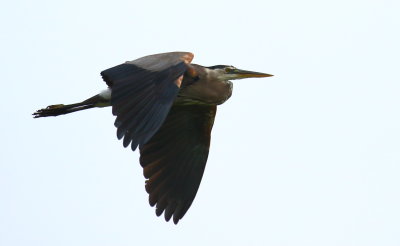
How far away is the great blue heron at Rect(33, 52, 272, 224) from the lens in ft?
30.0

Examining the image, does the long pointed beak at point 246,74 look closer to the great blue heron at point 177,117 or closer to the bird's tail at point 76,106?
the great blue heron at point 177,117

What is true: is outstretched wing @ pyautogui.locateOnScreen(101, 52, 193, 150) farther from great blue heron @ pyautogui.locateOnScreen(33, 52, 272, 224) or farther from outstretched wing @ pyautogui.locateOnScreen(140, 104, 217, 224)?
outstretched wing @ pyautogui.locateOnScreen(140, 104, 217, 224)

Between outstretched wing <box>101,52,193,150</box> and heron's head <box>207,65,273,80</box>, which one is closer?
outstretched wing <box>101,52,193,150</box>

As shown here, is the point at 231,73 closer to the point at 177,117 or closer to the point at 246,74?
the point at 246,74

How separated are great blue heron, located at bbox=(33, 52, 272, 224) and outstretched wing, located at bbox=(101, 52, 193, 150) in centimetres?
1

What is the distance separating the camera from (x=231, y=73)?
10.4 m

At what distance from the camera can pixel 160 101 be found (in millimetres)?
8398

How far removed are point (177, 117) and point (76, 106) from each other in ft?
3.85

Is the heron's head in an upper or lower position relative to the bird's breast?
upper

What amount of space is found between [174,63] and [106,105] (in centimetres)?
129

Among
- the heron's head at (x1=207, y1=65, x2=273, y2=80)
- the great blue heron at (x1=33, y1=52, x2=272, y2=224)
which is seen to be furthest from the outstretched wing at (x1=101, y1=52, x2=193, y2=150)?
the heron's head at (x1=207, y1=65, x2=273, y2=80)

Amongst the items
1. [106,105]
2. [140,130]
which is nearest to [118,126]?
[140,130]

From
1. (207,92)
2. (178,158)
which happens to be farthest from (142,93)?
(178,158)

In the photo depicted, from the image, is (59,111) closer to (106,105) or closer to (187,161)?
(106,105)
